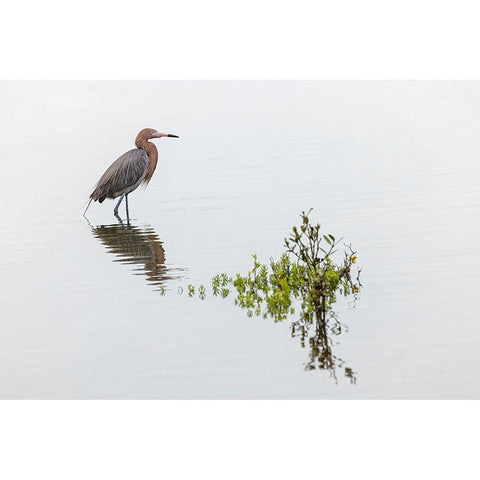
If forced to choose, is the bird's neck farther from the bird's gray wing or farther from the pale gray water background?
the pale gray water background

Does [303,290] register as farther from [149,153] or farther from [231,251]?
[149,153]

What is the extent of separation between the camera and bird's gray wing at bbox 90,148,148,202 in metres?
17.4

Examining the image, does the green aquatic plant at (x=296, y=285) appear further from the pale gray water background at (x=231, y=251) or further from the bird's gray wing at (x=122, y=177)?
the bird's gray wing at (x=122, y=177)

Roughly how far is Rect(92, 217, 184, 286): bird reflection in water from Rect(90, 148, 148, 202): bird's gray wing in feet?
3.39

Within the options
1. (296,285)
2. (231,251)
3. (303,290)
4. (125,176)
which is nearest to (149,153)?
(125,176)

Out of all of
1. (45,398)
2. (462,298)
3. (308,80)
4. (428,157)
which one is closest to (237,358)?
(45,398)

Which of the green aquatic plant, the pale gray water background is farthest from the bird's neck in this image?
the green aquatic plant

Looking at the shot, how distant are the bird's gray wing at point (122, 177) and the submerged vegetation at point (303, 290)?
5.62m

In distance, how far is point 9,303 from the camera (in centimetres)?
1173

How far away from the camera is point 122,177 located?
17.5 m

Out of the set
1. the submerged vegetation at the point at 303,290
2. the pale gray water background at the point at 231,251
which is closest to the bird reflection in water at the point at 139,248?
the pale gray water background at the point at 231,251

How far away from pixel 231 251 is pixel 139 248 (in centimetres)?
133

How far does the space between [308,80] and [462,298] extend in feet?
122

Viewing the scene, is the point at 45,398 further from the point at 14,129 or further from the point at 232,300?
the point at 14,129
